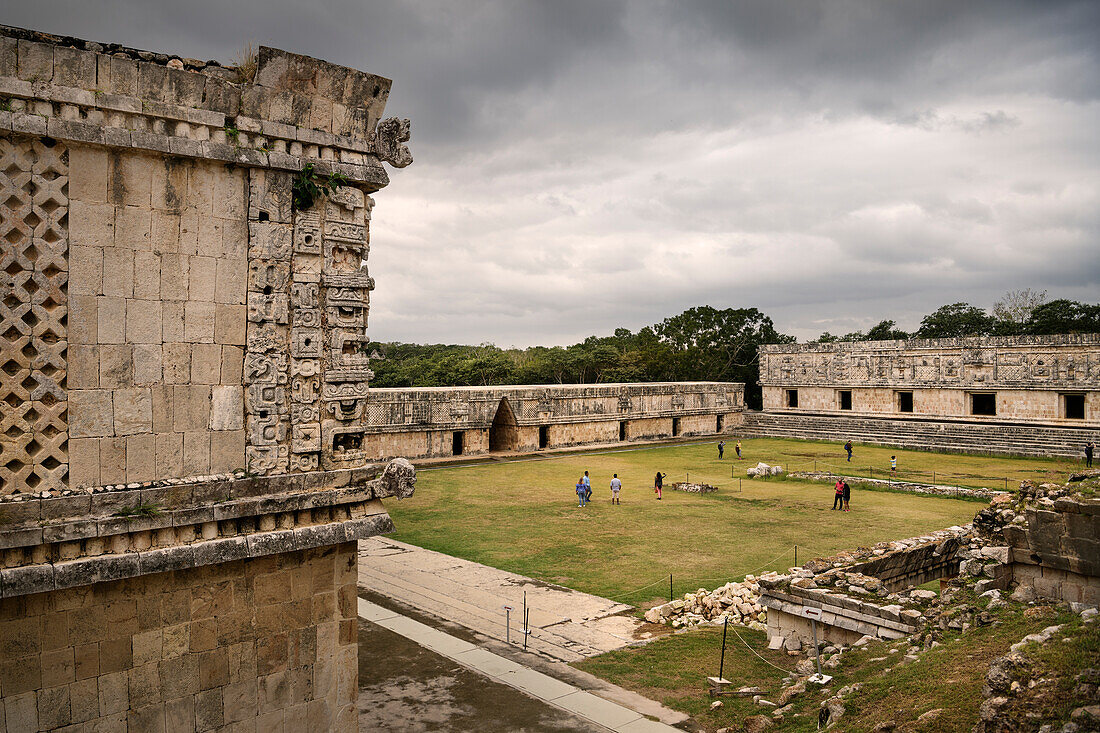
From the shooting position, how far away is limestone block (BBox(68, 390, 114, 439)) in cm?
401

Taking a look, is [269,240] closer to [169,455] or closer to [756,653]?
[169,455]

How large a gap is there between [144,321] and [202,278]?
1.46 ft

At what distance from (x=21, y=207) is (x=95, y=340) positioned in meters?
0.84

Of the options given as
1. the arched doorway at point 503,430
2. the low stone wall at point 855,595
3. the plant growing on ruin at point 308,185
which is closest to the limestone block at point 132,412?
the plant growing on ruin at point 308,185

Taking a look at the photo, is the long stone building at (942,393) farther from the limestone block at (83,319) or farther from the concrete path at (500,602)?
the limestone block at (83,319)

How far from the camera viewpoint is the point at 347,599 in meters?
5.06

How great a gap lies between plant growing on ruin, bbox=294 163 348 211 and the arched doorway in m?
19.5

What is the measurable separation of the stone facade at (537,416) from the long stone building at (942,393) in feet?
10.7

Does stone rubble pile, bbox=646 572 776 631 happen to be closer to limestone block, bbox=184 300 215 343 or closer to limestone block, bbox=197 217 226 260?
limestone block, bbox=184 300 215 343

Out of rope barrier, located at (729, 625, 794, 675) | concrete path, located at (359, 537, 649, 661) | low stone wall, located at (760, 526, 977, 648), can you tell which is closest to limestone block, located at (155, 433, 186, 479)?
concrete path, located at (359, 537, 649, 661)

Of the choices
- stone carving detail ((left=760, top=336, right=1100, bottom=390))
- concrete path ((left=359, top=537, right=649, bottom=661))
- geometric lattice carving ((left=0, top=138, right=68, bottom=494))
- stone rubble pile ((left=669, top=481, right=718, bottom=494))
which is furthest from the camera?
stone carving detail ((left=760, top=336, right=1100, bottom=390))

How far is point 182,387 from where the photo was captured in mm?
4391

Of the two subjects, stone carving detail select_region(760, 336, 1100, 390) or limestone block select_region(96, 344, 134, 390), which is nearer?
limestone block select_region(96, 344, 134, 390)

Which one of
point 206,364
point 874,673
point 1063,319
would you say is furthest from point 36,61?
point 1063,319
